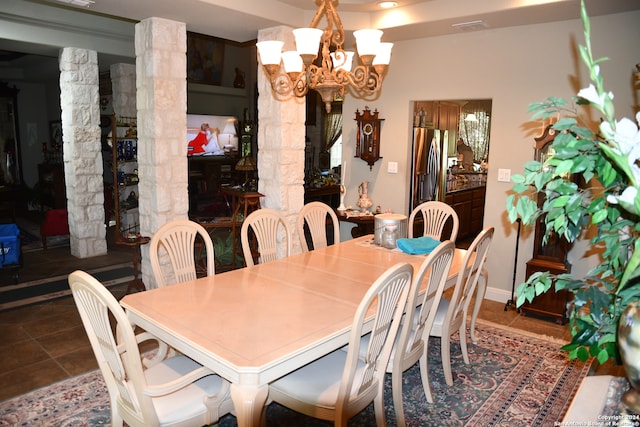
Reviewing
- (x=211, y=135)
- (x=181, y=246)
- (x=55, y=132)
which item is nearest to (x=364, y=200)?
(x=181, y=246)

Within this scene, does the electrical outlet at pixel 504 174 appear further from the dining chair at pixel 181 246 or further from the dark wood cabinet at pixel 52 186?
the dark wood cabinet at pixel 52 186

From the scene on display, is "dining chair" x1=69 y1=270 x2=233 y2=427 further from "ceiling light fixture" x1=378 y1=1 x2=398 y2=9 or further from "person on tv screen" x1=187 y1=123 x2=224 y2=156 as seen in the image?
"person on tv screen" x1=187 y1=123 x2=224 y2=156

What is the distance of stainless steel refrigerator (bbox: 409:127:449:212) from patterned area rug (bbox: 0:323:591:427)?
7.54 ft

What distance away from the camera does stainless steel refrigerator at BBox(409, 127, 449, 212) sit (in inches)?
204

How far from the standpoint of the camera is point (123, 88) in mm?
6316

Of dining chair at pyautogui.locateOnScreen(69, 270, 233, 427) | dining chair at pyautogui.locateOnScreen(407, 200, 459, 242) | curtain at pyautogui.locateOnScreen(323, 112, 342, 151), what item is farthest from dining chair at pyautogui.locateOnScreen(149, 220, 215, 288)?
curtain at pyautogui.locateOnScreen(323, 112, 342, 151)

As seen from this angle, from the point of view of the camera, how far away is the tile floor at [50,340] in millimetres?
2951

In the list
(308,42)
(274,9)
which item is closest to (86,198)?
(274,9)

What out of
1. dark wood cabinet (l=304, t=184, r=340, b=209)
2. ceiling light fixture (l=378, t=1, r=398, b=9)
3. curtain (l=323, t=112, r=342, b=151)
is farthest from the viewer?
curtain (l=323, t=112, r=342, b=151)

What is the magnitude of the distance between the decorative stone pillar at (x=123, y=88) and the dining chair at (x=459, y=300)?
5201mm

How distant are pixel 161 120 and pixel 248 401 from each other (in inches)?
117

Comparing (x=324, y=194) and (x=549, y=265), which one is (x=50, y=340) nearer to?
(x=549, y=265)

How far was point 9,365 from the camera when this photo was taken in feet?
10.1

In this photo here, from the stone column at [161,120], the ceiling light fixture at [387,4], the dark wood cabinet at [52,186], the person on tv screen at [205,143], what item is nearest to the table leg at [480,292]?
the ceiling light fixture at [387,4]
